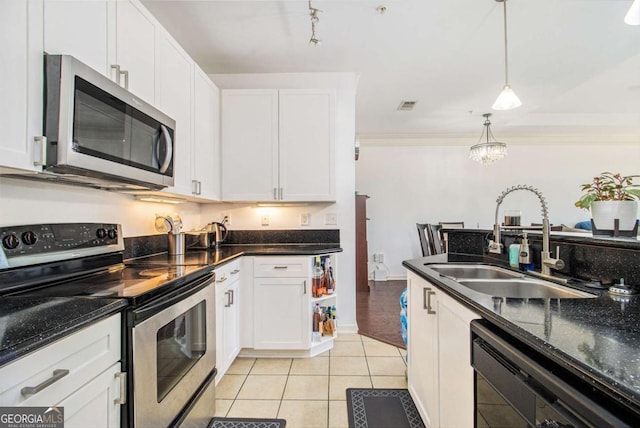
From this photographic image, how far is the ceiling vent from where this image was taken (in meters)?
3.88

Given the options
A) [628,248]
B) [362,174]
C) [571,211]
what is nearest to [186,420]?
[628,248]

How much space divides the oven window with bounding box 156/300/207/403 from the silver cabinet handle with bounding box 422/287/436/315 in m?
1.17

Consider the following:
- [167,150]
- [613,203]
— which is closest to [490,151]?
[613,203]

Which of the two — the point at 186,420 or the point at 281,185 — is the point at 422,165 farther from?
the point at 186,420

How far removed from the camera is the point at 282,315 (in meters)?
2.29

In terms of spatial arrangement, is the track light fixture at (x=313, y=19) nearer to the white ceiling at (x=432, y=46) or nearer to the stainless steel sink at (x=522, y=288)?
the white ceiling at (x=432, y=46)

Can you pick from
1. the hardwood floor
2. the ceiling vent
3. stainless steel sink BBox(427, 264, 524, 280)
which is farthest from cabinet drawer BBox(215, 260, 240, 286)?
the ceiling vent

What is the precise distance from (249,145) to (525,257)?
2.23 m

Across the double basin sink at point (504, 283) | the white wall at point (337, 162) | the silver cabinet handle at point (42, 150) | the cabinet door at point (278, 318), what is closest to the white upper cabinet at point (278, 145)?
the white wall at point (337, 162)

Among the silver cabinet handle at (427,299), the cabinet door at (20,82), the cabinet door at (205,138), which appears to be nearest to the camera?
the cabinet door at (20,82)

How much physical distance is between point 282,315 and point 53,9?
2.11m

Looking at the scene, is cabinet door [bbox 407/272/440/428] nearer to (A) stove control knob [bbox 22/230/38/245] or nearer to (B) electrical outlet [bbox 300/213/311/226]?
(B) electrical outlet [bbox 300/213/311/226]

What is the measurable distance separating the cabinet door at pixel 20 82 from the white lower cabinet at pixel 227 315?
1.13 m

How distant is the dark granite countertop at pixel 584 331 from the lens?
1.68 feet
